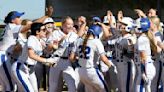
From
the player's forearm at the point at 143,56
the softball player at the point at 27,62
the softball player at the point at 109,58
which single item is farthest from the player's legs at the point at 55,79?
the player's forearm at the point at 143,56

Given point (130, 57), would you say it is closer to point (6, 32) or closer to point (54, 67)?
point (54, 67)

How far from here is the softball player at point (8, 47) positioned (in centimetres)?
852

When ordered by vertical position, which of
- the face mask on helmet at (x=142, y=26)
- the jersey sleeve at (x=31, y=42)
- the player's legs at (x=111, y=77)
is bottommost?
the player's legs at (x=111, y=77)

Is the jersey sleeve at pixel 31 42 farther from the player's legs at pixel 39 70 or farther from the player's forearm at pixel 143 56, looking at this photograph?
the player's forearm at pixel 143 56

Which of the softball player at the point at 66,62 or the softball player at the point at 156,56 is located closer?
the softball player at the point at 66,62

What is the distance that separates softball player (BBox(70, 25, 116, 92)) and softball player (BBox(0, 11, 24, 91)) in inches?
43.0

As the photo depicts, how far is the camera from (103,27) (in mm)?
9023

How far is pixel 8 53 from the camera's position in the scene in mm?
8531

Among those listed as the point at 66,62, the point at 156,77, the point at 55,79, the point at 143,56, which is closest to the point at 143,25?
the point at 143,56

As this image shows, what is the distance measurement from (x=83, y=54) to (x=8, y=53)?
1345mm

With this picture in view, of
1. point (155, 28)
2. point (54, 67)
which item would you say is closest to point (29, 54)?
point (54, 67)

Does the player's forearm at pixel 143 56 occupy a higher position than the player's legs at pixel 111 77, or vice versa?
the player's forearm at pixel 143 56

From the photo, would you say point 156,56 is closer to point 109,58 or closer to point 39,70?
point 109,58

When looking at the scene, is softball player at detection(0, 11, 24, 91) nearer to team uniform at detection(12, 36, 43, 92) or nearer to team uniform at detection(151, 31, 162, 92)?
team uniform at detection(12, 36, 43, 92)
